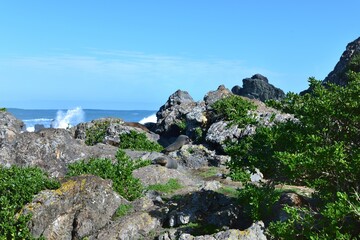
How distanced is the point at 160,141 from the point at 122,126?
4.14m

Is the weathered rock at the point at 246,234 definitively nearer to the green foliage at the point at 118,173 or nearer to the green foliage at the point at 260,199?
the green foliage at the point at 260,199

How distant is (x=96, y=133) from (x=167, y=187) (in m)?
16.9

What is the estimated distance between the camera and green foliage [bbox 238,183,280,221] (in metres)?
15.1

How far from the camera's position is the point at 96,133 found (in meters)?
38.8

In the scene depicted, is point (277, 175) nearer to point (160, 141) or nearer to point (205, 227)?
point (205, 227)

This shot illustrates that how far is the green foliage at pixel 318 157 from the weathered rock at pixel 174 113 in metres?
24.5

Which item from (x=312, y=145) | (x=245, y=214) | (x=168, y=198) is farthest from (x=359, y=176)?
(x=168, y=198)

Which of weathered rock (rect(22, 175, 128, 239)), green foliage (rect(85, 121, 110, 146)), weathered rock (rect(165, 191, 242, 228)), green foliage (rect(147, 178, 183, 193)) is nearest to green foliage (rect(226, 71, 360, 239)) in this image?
weathered rock (rect(165, 191, 242, 228))

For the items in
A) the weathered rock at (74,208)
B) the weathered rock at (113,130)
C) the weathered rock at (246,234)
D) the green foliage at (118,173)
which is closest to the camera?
the weathered rock at (246,234)

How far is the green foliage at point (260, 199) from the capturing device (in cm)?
1507

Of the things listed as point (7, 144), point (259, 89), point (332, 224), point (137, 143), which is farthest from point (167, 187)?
point (259, 89)

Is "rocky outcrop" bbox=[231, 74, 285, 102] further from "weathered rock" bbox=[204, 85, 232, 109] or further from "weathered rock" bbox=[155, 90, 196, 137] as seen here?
"weathered rock" bbox=[204, 85, 232, 109]

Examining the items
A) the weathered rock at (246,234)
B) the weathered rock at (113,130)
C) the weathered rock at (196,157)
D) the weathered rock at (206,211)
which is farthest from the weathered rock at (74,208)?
the weathered rock at (113,130)

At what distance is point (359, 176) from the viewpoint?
42.1ft
